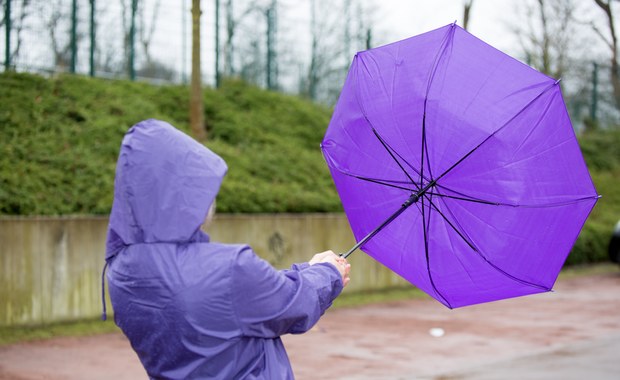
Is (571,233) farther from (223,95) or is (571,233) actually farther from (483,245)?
(223,95)

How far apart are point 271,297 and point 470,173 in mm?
1615

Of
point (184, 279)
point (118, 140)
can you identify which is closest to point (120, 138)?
point (118, 140)

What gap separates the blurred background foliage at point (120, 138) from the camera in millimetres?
10227

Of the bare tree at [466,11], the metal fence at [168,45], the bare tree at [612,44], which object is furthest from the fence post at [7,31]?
the bare tree at [612,44]

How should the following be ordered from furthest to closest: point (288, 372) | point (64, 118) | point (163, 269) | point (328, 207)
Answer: point (328, 207), point (64, 118), point (288, 372), point (163, 269)

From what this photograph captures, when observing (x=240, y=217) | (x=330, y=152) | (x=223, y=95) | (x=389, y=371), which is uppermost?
(x=223, y=95)

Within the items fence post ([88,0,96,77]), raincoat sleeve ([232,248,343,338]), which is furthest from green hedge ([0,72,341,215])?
raincoat sleeve ([232,248,343,338])

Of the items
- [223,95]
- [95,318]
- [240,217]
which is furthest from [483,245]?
[223,95]

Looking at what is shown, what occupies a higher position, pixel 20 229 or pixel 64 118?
pixel 64 118

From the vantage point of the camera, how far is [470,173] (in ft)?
12.0

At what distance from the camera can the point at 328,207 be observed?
44.2 feet

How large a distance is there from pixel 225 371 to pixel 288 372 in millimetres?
266

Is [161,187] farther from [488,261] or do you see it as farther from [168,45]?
[168,45]

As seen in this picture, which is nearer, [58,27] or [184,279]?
[184,279]
